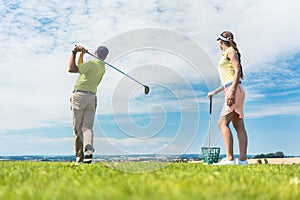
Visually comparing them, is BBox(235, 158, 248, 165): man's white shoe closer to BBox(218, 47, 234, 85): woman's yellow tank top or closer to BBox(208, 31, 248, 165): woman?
BBox(208, 31, 248, 165): woman

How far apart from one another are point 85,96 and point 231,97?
10.8 ft

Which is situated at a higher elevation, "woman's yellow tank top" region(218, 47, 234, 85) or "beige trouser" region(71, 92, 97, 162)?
"woman's yellow tank top" region(218, 47, 234, 85)

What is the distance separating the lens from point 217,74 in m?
7.96

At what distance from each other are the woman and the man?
8.68ft

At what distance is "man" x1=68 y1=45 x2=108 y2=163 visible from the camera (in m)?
9.02

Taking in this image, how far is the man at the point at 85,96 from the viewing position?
902 centimetres

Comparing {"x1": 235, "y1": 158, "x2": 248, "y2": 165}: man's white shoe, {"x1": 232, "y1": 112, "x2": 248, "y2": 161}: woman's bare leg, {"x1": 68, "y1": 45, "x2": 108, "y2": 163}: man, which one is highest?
{"x1": 68, "y1": 45, "x2": 108, "y2": 163}: man

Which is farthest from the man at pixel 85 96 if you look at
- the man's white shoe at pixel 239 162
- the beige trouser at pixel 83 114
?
the man's white shoe at pixel 239 162

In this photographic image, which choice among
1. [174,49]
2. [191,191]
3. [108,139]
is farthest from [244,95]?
[191,191]

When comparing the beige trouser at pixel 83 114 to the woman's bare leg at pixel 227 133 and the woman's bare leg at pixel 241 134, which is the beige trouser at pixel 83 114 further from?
the woman's bare leg at pixel 241 134

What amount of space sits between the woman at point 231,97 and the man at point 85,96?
104 inches

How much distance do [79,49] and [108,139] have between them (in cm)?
281

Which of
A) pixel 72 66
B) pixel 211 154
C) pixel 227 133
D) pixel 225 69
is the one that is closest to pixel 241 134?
pixel 227 133

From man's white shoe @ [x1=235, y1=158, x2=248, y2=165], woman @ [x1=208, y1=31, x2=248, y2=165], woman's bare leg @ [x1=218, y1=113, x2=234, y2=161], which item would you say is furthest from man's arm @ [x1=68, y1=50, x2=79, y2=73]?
man's white shoe @ [x1=235, y1=158, x2=248, y2=165]
